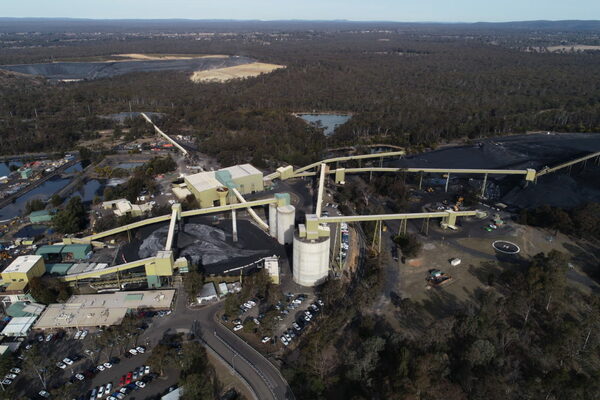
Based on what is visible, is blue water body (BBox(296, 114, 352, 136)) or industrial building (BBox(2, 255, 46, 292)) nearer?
industrial building (BBox(2, 255, 46, 292))

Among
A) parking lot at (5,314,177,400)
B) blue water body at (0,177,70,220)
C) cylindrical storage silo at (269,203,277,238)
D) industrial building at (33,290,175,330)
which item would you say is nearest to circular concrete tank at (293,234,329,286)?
cylindrical storage silo at (269,203,277,238)

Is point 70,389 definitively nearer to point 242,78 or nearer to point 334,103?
point 334,103

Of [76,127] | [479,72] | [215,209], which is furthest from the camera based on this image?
[479,72]

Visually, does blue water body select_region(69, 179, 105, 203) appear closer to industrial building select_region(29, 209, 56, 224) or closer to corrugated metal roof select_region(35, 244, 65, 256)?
industrial building select_region(29, 209, 56, 224)

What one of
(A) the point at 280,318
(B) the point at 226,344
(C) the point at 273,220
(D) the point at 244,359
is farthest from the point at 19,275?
(C) the point at 273,220

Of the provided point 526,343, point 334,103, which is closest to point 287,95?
point 334,103

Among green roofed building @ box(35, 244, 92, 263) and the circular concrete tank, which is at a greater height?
the circular concrete tank
